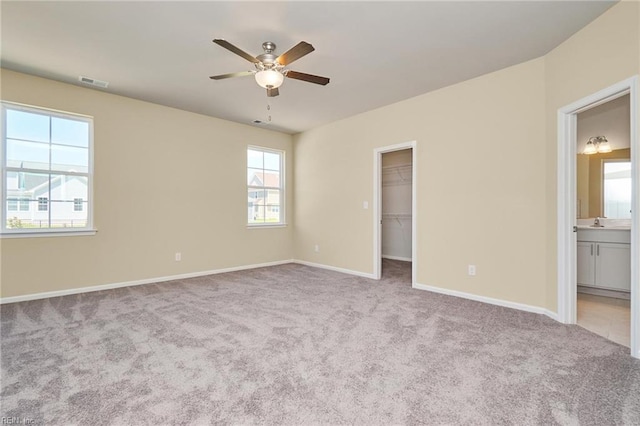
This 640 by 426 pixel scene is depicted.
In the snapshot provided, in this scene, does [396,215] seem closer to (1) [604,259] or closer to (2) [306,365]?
(1) [604,259]

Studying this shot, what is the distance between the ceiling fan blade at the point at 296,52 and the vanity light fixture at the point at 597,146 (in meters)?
4.30

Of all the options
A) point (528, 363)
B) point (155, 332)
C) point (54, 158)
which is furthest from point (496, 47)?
point (54, 158)

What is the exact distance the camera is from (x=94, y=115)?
13.1 feet

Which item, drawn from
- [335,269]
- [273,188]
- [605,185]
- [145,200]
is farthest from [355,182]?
[605,185]

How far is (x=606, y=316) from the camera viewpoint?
3.00 metres

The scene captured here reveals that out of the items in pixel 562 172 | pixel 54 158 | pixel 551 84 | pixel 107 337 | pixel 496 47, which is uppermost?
pixel 496 47

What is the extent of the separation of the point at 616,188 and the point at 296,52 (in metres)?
4.71

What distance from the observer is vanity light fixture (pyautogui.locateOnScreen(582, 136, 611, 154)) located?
408 centimetres

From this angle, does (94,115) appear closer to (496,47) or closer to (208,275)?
(208,275)

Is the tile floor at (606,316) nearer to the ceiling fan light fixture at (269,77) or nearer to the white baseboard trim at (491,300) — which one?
the white baseboard trim at (491,300)

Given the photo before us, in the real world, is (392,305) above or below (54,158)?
below

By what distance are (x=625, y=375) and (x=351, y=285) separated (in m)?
2.82

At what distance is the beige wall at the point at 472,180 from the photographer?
317cm

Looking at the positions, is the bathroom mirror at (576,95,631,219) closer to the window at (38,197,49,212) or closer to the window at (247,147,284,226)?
the window at (247,147,284,226)
